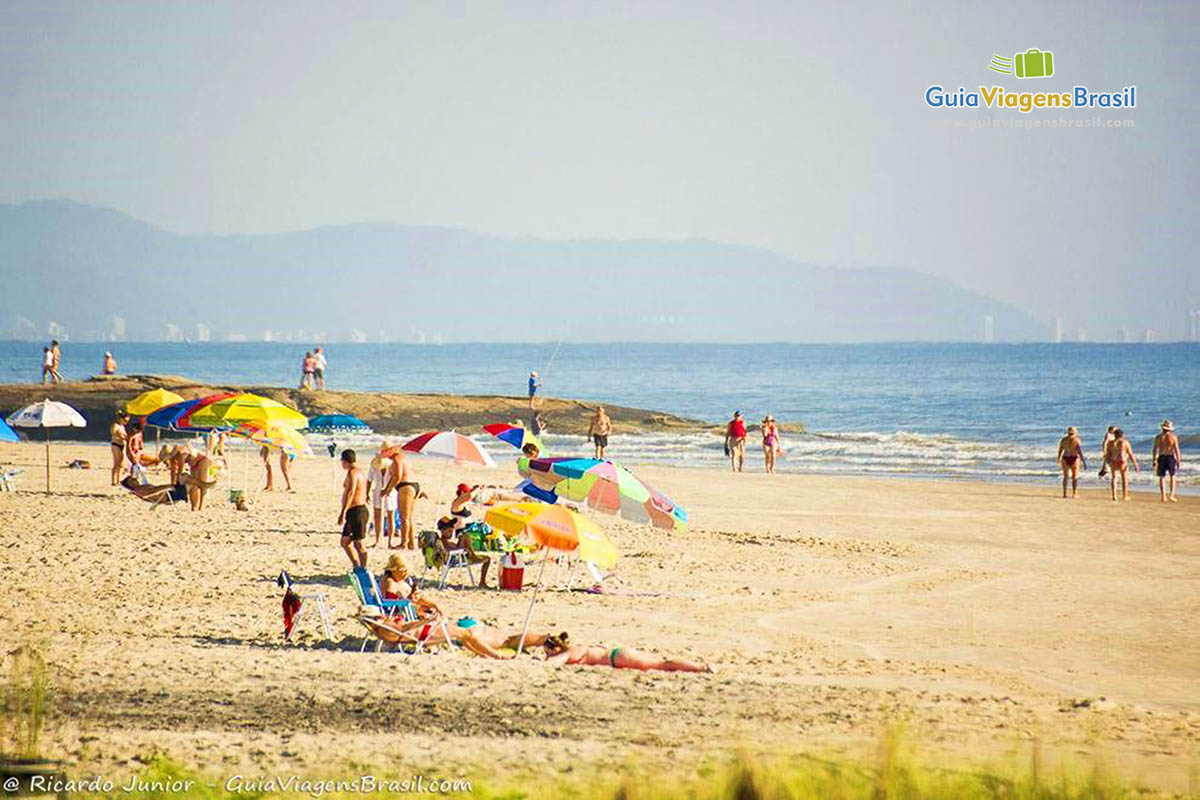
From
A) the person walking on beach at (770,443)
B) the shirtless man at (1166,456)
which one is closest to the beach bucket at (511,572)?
the shirtless man at (1166,456)

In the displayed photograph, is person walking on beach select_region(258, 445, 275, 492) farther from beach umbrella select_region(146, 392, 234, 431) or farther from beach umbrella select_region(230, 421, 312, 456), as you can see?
beach umbrella select_region(230, 421, 312, 456)

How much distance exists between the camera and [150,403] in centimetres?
2244

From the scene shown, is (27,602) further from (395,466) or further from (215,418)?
(215,418)

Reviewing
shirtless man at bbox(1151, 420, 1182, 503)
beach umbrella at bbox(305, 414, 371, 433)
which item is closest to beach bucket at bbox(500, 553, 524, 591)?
beach umbrella at bbox(305, 414, 371, 433)

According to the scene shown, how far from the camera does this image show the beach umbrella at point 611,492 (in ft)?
46.2

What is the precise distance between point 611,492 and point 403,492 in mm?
3191

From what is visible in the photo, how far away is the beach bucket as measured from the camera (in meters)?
14.1

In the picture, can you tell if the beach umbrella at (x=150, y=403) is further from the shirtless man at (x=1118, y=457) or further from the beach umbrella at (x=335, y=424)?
the shirtless man at (x=1118, y=457)

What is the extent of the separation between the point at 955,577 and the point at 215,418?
398 inches

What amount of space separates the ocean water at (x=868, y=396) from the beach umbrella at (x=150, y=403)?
1437cm

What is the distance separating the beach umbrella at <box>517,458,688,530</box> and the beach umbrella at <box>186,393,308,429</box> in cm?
600

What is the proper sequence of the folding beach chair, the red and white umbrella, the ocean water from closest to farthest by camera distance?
the folding beach chair < the red and white umbrella < the ocean water

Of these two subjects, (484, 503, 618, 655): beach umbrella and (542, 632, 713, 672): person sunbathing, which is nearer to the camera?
(542, 632, 713, 672): person sunbathing

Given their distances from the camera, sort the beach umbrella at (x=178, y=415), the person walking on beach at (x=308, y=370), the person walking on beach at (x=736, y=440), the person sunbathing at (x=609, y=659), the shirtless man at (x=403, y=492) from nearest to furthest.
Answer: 1. the person sunbathing at (x=609, y=659)
2. the shirtless man at (x=403, y=492)
3. the beach umbrella at (x=178, y=415)
4. the person walking on beach at (x=736, y=440)
5. the person walking on beach at (x=308, y=370)
